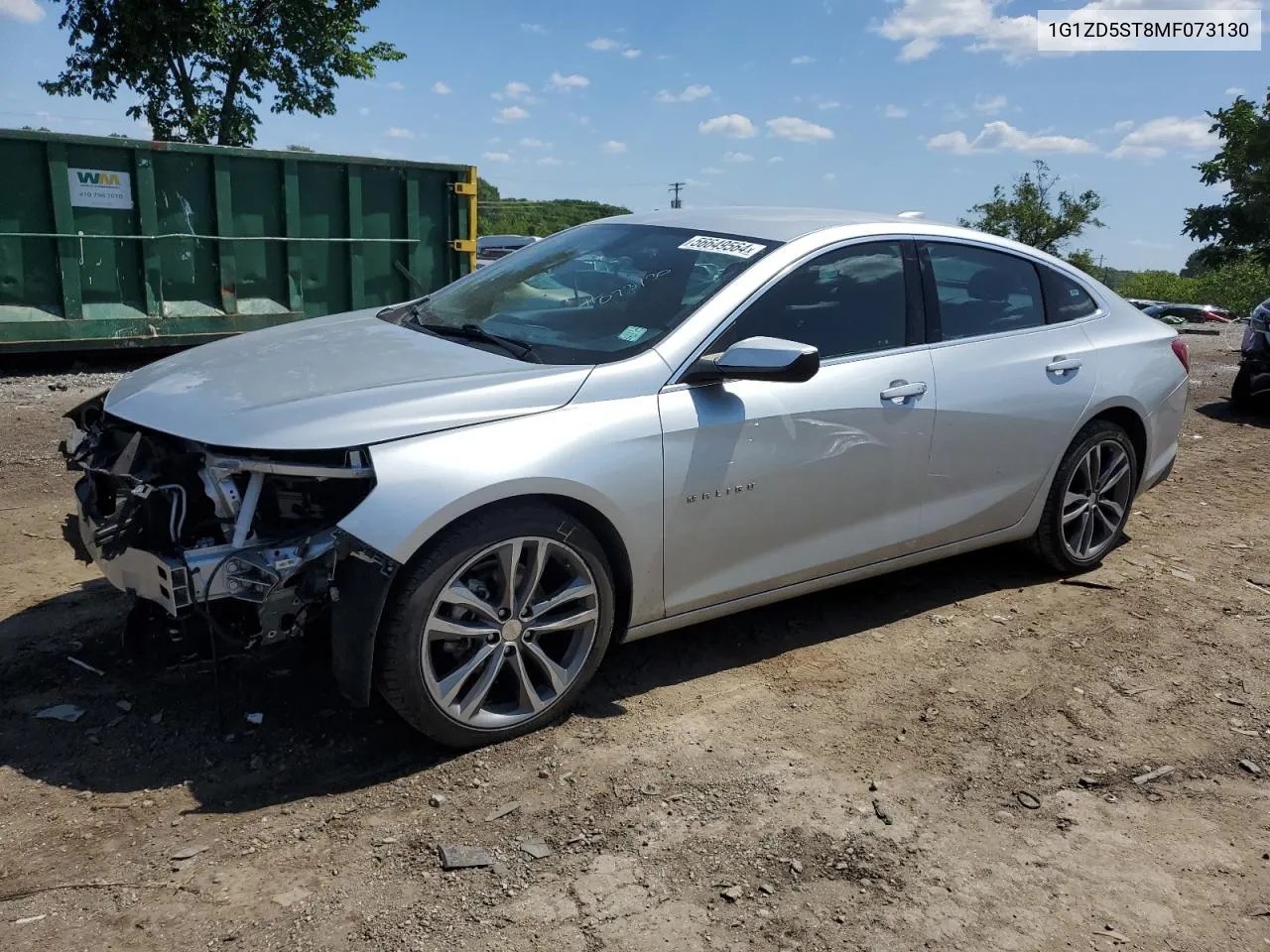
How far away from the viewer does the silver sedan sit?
311 centimetres

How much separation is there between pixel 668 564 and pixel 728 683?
0.65 metres

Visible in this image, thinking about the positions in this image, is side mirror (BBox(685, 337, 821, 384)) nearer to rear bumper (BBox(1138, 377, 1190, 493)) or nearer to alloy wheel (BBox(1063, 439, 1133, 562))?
alloy wheel (BBox(1063, 439, 1133, 562))

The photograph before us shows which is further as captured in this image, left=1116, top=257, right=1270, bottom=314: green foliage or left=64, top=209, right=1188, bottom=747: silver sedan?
left=1116, top=257, right=1270, bottom=314: green foliage

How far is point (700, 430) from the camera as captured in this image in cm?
363

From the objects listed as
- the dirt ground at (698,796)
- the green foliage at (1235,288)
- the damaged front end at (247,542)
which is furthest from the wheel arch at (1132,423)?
the green foliage at (1235,288)

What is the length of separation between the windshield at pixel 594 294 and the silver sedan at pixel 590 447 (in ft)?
0.05

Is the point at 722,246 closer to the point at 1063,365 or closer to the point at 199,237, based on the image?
the point at 1063,365

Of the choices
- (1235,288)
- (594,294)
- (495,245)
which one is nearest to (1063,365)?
(594,294)

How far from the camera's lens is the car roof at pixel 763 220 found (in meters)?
4.23

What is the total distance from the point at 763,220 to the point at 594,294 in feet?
2.73

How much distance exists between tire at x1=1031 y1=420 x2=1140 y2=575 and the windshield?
196 cm

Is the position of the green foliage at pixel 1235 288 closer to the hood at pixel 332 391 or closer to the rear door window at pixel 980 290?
the rear door window at pixel 980 290

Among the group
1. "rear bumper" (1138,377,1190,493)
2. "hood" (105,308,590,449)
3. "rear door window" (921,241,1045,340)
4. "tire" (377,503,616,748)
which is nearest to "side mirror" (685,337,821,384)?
"hood" (105,308,590,449)

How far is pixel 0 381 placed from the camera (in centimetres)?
916
